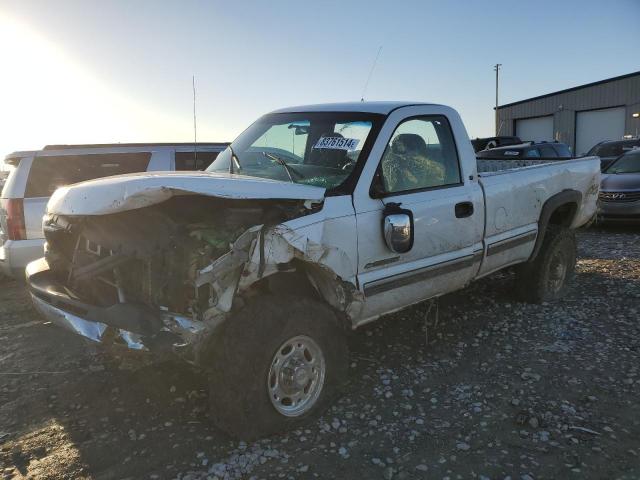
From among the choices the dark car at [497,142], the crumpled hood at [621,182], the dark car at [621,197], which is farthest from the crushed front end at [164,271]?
the dark car at [497,142]

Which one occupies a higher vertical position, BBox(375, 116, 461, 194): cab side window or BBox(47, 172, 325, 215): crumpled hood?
BBox(375, 116, 461, 194): cab side window

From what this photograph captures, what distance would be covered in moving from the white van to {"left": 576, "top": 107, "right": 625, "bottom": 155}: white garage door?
3212cm

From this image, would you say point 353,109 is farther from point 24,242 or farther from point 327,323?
point 24,242

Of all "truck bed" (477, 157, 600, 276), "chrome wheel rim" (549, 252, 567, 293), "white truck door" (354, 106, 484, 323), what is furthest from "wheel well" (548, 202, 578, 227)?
"white truck door" (354, 106, 484, 323)

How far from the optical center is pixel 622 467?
287 centimetres

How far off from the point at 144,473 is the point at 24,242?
379 centimetres

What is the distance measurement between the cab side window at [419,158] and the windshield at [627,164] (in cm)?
793

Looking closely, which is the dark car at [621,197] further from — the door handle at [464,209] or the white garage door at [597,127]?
the white garage door at [597,127]

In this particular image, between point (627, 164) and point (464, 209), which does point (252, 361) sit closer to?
point (464, 209)

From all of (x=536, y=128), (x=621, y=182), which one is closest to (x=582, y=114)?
(x=536, y=128)

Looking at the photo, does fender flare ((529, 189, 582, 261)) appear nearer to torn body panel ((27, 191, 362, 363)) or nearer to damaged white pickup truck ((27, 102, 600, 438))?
damaged white pickup truck ((27, 102, 600, 438))

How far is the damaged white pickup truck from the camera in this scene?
2963 mm

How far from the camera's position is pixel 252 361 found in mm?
3004

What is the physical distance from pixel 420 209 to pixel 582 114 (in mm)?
36456
